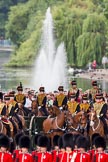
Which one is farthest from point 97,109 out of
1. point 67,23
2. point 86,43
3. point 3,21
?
point 3,21

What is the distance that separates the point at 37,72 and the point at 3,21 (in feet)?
282

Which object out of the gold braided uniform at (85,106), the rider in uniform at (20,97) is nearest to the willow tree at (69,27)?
the rider in uniform at (20,97)

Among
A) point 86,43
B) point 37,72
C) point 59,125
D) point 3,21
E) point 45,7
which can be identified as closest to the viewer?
Result: point 59,125

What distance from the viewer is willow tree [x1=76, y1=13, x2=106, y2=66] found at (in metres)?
70.4

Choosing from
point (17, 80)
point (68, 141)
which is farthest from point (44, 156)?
point (17, 80)

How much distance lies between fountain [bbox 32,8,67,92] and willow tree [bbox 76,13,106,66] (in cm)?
160

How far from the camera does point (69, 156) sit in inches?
658

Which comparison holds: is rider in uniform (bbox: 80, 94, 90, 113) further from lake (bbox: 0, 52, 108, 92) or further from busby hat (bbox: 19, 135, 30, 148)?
lake (bbox: 0, 52, 108, 92)

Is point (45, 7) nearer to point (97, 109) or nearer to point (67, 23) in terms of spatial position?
point (67, 23)

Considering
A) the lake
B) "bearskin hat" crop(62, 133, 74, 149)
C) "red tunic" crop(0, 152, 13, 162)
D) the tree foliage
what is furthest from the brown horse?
the tree foliage

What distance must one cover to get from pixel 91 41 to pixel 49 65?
529 inches

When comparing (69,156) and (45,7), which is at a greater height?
(45,7)

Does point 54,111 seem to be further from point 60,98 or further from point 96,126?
point 60,98

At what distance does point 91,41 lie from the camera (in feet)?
232
